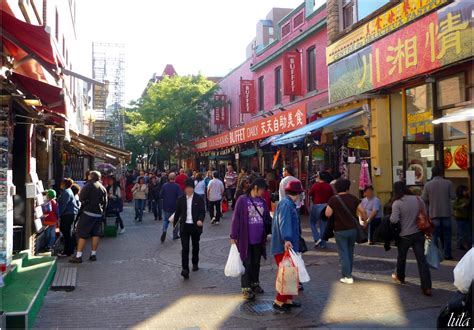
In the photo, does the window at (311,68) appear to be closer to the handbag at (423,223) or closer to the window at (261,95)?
the window at (261,95)

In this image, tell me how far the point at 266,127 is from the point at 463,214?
882 cm

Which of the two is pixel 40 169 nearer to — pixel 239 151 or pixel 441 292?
pixel 441 292

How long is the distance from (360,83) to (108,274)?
27.3 ft

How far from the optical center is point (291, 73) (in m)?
18.4

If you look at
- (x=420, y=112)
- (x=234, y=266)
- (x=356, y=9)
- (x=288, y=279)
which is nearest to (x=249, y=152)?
(x=356, y=9)

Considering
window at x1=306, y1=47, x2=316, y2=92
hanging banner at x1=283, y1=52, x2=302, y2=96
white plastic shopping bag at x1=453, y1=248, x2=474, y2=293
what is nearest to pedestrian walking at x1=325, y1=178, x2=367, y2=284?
white plastic shopping bag at x1=453, y1=248, x2=474, y2=293

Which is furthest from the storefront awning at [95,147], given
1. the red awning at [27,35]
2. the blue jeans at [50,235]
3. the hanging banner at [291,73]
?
the red awning at [27,35]

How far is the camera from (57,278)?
7516 mm

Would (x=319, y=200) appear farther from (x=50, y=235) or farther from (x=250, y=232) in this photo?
(x=50, y=235)

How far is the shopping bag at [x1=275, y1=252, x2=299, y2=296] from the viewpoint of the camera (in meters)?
5.45

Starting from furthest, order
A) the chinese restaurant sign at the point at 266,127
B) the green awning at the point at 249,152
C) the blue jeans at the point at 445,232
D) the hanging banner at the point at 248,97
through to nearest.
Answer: the hanging banner at the point at 248,97 → the green awning at the point at 249,152 → the chinese restaurant sign at the point at 266,127 → the blue jeans at the point at 445,232

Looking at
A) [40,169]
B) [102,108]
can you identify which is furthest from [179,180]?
[102,108]

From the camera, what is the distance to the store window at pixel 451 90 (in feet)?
31.2

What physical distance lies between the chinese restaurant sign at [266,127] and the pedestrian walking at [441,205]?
5.87 metres
